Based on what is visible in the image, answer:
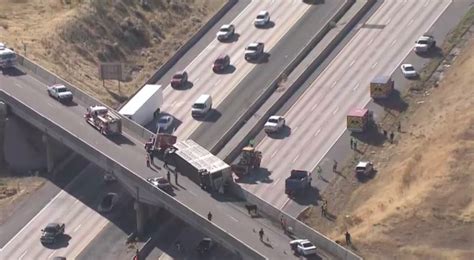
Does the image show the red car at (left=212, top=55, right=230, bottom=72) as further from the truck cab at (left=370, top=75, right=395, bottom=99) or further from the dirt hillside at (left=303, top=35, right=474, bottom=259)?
the dirt hillside at (left=303, top=35, right=474, bottom=259)

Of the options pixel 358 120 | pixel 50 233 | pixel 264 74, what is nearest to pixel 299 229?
pixel 50 233

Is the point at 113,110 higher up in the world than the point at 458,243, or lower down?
lower down

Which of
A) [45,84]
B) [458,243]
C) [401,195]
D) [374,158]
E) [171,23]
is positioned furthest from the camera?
[171,23]

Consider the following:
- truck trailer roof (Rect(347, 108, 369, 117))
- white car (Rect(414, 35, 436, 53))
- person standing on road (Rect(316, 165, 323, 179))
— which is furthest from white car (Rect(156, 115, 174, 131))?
white car (Rect(414, 35, 436, 53))

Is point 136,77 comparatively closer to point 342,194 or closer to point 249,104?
Answer: point 249,104

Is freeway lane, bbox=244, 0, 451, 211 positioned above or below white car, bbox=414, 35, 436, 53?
below

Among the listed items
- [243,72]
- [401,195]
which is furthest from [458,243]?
[243,72]

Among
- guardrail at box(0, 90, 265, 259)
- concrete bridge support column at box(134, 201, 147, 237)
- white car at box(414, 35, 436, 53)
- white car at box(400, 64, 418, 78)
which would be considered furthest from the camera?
white car at box(414, 35, 436, 53)

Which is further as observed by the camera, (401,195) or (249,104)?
(249,104)
